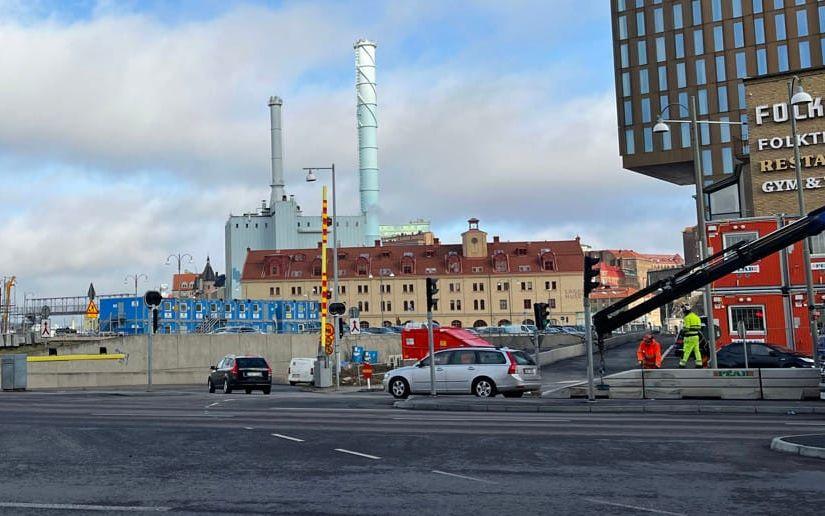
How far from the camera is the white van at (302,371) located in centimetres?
4181

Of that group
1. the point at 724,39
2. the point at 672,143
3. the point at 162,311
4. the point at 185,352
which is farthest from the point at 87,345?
the point at 724,39

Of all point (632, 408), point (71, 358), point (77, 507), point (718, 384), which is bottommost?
point (632, 408)

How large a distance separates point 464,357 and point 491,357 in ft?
2.61

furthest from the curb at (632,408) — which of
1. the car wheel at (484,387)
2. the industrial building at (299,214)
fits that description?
the industrial building at (299,214)

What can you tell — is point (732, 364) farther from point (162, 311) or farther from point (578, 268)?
point (578, 268)

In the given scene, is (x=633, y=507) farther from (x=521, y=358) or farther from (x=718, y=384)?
(x=521, y=358)

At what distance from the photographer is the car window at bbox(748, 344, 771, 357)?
31453 millimetres

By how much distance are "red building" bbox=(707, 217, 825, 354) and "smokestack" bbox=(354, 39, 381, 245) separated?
3558 inches

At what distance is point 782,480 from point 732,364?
23009 mm

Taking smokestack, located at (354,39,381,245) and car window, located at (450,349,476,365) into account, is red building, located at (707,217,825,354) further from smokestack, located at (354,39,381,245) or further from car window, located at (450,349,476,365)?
smokestack, located at (354,39,381,245)

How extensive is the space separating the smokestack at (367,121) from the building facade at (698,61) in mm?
49803

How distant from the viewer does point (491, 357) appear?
84.7 ft

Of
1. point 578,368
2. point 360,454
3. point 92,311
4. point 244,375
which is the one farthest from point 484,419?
point 92,311

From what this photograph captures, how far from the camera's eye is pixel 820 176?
5028 cm
